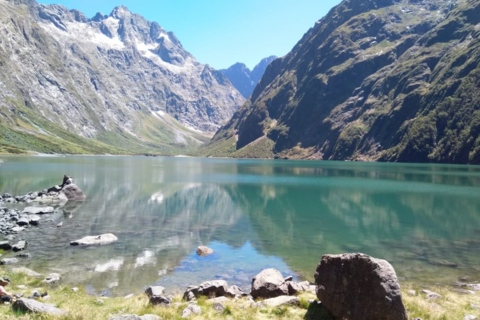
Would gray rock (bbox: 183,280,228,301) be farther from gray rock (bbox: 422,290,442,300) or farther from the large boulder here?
gray rock (bbox: 422,290,442,300)

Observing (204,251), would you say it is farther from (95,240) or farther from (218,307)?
(218,307)

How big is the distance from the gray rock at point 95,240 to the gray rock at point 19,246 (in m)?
4.01

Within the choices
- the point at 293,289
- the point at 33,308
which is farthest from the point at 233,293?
the point at 33,308

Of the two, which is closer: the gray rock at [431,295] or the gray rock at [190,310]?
the gray rock at [190,310]

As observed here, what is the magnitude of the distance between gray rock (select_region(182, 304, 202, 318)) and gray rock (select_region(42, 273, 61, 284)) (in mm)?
11867

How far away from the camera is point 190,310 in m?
18.4

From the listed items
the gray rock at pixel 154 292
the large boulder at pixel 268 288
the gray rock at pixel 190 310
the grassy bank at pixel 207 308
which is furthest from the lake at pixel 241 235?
the gray rock at pixel 190 310

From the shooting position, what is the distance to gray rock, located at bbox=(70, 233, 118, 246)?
1463 inches

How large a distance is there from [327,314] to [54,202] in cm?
5898

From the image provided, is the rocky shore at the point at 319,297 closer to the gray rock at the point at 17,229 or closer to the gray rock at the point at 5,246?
the gray rock at the point at 5,246

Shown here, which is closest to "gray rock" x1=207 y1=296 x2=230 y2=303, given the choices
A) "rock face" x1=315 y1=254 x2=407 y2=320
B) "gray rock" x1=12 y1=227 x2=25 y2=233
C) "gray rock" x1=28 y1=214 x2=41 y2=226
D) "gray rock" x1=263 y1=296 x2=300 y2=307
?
"gray rock" x1=263 y1=296 x2=300 y2=307

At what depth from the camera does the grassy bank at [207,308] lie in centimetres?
1717

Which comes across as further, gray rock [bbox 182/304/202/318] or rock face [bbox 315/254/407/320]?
gray rock [bbox 182/304/202/318]

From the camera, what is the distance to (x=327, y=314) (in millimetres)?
17500
